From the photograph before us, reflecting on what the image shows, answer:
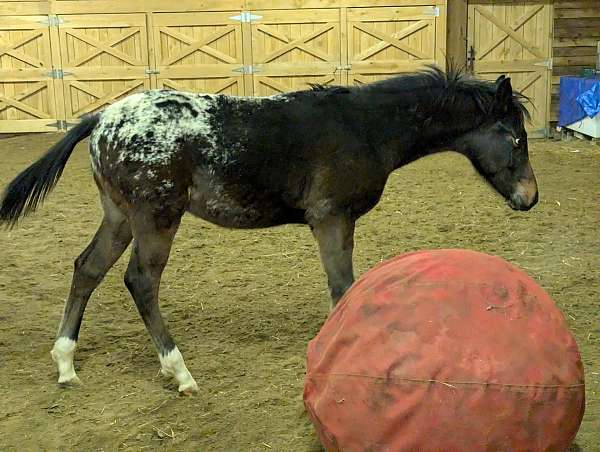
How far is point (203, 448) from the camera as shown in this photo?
3238 mm

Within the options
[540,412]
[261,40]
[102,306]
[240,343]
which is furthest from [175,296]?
[261,40]

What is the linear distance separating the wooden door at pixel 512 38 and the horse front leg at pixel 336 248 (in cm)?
1017

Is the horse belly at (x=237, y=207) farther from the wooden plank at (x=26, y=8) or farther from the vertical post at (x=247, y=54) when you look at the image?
the wooden plank at (x=26, y=8)

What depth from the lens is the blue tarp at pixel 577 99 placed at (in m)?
11.6

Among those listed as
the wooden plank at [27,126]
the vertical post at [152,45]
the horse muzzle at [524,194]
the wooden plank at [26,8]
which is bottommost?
the wooden plank at [27,126]

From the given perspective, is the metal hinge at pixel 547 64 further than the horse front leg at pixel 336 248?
Yes

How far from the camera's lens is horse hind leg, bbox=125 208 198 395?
3.71 metres

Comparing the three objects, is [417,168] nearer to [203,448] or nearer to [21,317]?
[21,317]

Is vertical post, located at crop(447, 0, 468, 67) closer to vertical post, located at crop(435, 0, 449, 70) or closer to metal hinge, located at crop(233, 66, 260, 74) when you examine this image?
vertical post, located at crop(435, 0, 449, 70)

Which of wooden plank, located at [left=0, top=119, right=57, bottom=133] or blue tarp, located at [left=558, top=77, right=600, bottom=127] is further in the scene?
wooden plank, located at [left=0, top=119, right=57, bottom=133]

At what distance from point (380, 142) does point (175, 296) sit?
2.09 m

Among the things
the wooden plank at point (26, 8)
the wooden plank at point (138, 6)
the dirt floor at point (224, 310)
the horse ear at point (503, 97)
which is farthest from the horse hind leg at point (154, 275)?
the wooden plank at point (26, 8)

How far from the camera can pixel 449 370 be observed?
94.1 inches

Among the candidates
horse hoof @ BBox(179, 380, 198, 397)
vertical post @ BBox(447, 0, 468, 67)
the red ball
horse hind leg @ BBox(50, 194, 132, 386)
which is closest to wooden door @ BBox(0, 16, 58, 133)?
vertical post @ BBox(447, 0, 468, 67)
